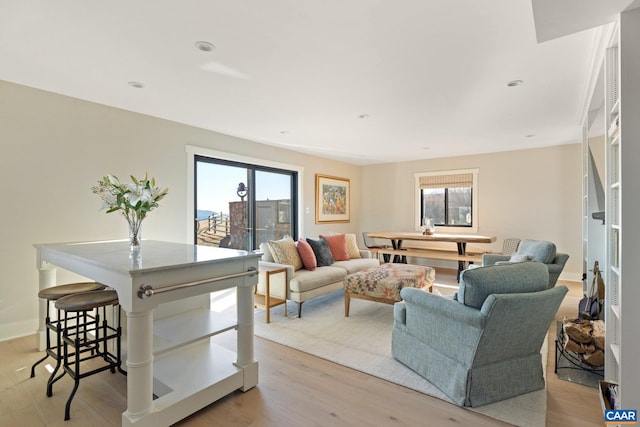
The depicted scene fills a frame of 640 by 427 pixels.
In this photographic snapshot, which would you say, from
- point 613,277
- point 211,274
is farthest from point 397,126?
point 211,274

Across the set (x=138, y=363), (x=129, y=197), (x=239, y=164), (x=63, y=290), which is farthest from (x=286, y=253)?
(x=138, y=363)

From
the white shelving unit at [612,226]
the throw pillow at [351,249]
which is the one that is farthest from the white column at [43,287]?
the white shelving unit at [612,226]

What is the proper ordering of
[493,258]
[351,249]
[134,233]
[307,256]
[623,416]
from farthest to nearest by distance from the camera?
[351,249]
[493,258]
[307,256]
[134,233]
[623,416]

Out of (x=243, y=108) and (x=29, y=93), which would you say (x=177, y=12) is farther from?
(x=29, y=93)

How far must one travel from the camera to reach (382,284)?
346 centimetres

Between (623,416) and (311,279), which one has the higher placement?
(311,279)

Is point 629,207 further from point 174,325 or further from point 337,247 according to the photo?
point 337,247

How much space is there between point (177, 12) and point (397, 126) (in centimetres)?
313

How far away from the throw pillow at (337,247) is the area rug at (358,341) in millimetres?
642

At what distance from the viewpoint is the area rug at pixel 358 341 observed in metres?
1.98

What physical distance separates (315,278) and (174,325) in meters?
1.79

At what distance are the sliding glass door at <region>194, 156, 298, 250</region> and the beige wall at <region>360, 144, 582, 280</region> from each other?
296 cm

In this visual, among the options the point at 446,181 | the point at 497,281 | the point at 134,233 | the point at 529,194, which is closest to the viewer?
the point at 497,281

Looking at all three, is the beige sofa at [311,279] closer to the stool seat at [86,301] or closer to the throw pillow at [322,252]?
the throw pillow at [322,252]
